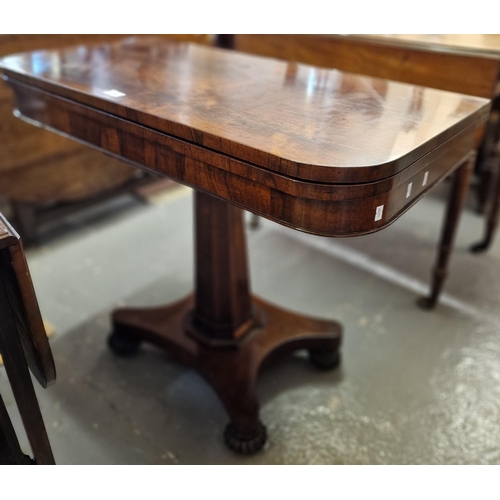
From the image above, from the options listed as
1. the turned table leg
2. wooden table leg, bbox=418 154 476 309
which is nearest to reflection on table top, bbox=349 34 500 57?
wooden table leg, bbox=418 154 476 309

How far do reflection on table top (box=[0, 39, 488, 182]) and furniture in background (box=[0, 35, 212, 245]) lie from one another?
A: 0.47 meters

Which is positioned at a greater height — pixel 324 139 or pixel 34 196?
pixel 324 139

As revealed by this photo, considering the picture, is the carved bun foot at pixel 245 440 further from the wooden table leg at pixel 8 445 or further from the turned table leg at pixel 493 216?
the turned table leg at pixel 493 216

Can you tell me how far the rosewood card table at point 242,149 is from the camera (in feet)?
2.54

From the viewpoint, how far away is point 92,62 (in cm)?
128

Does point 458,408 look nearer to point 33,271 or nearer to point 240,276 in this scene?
point 240,276

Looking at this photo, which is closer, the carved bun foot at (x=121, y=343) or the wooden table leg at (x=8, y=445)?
the wooden table leg at (x=8, y=445)

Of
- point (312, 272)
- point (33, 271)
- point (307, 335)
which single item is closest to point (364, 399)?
point (307, 335)

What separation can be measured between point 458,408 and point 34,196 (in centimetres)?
160

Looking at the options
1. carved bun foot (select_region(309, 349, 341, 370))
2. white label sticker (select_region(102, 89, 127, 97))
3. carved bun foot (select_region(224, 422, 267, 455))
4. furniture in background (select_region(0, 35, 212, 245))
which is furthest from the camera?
furniture in background (select_region(0, 35, 212, 245))

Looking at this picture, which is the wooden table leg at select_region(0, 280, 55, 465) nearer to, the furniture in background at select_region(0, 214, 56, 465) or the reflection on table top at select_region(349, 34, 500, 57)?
the furniture in background at select_region(0, 214, 56, 465)

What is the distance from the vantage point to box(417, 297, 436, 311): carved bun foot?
178 cm

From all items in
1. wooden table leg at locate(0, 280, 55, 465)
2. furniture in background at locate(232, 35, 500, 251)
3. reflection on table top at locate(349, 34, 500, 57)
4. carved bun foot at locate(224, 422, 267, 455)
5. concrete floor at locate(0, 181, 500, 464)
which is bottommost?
concrete floor at locate(0, 181, 500, 464)

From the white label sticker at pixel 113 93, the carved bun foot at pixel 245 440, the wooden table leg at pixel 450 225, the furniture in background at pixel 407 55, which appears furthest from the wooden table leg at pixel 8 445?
the wooden table leg at pixel 450 225
